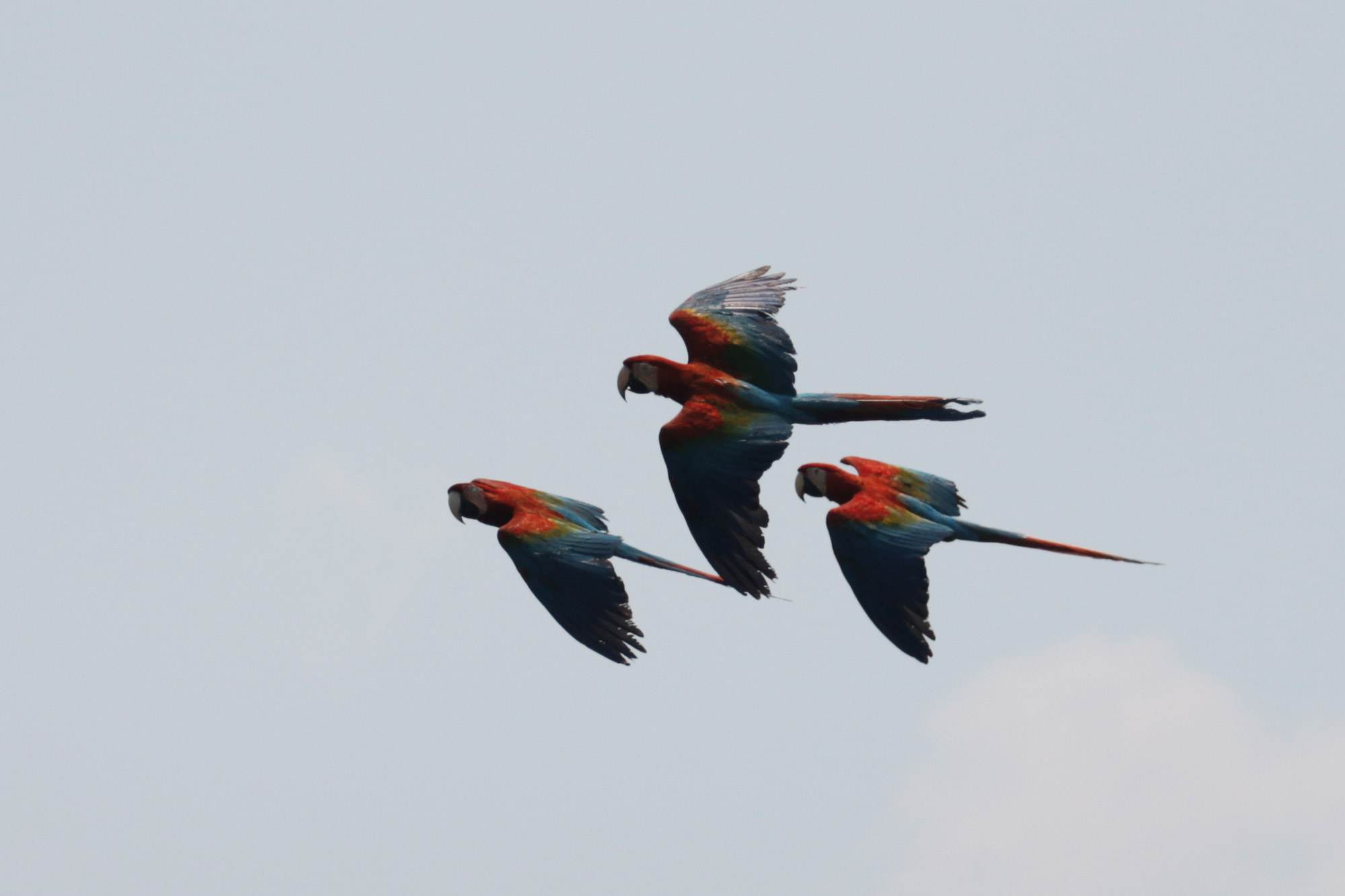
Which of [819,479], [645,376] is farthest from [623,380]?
[819,479]

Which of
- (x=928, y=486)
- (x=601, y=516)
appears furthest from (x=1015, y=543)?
(x=601, y=516)

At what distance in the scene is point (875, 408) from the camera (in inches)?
599

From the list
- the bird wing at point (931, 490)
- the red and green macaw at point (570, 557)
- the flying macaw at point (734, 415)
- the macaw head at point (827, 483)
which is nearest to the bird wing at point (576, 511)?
the red and green macaw at point (570, 557)

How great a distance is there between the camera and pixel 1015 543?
15633 millimetres

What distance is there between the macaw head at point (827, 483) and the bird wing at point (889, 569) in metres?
0.89

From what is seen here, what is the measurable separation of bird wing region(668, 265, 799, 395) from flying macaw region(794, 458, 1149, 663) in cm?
99

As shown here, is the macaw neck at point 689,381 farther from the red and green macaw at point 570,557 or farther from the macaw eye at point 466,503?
the macaw eye at point 466,503

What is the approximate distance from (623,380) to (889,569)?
2.98 m

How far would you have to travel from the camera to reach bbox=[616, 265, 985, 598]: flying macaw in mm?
14852

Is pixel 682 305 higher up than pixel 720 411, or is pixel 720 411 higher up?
pixel 682 305

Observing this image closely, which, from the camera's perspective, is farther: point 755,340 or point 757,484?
point 755,340

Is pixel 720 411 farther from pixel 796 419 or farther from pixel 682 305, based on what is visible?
pixel 682 305

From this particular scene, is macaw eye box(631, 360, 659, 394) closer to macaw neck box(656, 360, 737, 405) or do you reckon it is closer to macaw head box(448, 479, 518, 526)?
macaw neck box(656, 360, 737, 405)

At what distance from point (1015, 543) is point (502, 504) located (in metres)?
4.33
